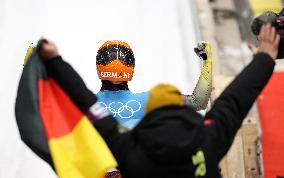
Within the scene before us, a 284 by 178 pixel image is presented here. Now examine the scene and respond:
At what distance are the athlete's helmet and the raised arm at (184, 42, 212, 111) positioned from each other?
0.28 metres

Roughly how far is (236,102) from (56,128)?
48cm

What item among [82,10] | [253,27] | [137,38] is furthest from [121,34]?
[253,27]

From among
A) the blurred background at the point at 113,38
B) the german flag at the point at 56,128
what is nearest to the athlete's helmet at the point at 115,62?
the german flag at the point at 56,128

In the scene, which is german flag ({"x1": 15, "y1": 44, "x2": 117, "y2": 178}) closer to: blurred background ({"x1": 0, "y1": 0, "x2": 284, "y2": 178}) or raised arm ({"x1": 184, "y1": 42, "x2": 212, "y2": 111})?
raised arm ({"x1": 184, "y1": 42, "x2": 212, "y2": 111})

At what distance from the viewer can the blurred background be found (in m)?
3.23

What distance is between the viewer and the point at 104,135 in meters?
1.38

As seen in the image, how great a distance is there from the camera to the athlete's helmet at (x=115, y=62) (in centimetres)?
207

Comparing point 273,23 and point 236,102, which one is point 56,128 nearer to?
point 236,102

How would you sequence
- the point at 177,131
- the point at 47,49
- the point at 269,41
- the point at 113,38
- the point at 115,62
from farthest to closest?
1. the point at 113,38
2. the point at 115,62
3. the point at 269,41
4. the point at 47,49
5. the point at 177,131

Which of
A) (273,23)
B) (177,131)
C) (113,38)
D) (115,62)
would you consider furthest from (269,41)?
(113,38)

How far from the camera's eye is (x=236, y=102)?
1.39 meters

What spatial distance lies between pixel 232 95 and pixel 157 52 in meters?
2.38

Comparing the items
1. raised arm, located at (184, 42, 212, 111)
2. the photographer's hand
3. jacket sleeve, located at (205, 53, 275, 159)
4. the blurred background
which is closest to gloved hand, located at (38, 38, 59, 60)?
jacket sleeve, located at (205, 53, 275, 159)

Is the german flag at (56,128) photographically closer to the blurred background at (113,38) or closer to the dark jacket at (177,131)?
the dark jacket at (177,131)
